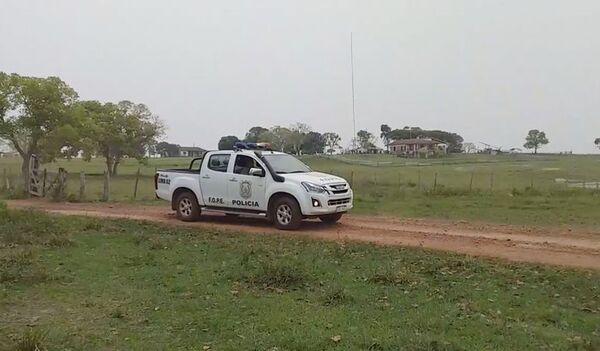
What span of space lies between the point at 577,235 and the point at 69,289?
10393mm

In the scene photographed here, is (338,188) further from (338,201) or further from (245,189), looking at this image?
(245,189)

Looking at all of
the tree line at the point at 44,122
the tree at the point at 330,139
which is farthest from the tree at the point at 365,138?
the tree line at the point at 44,122

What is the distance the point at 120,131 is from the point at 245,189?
148ft

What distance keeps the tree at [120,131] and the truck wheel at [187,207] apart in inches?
1560

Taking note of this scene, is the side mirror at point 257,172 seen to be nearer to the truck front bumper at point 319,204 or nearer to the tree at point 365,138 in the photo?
the truck front bumper at point 319,204

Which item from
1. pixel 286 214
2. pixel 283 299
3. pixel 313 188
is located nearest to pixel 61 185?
pixel 286 214

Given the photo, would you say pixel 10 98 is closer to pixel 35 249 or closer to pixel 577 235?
pixel 35 249

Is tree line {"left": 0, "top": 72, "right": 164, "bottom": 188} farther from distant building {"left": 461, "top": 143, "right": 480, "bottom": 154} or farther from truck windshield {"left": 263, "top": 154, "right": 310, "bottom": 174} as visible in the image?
distant building {"left": 461, "top": 143, "right": 480, "bottom": 154}

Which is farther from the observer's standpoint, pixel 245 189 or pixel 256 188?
pixel 245 189

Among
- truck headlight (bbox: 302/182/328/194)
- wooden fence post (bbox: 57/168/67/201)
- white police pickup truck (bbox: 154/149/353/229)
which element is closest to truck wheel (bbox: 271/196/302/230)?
white police pickup truck (bbox: 154/149/353/229)

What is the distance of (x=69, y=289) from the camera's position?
24.8 ft

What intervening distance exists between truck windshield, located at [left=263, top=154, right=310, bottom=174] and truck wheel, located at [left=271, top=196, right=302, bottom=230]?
2.70 feet

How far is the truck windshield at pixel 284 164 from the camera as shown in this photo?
1420 centimetres

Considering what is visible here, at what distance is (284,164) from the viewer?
47.6ft
